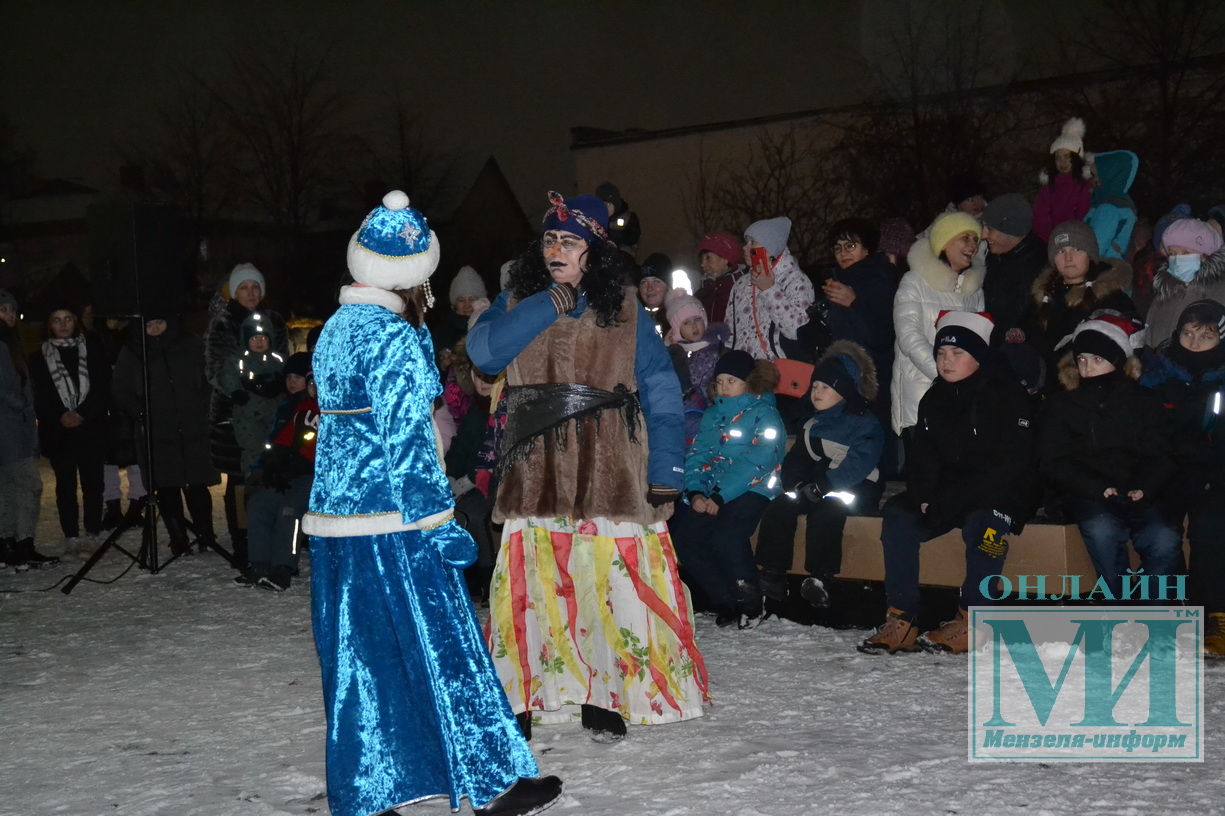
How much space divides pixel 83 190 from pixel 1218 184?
2182 inches

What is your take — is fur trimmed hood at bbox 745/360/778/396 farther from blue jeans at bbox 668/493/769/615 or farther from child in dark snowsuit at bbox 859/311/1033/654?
child in dark snowsuit at bbox 859/311/1033/654

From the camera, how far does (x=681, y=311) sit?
7.63m

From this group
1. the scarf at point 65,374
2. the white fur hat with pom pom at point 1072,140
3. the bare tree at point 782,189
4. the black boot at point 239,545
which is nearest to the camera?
the black boot at point 239,545

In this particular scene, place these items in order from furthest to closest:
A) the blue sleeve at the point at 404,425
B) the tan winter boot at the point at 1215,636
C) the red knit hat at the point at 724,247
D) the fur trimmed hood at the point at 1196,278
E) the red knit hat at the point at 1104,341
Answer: the red knit hat at the point at 724,247, the fur trimmed hood at the point at 1196,278, the red knit hat at the point at 1104,341, the tan winter boot at the point at 1215,636, the blue sleeve at the point at 404,425

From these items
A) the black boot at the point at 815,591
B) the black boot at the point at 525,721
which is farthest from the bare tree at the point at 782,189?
the black boot at the point at 525,721

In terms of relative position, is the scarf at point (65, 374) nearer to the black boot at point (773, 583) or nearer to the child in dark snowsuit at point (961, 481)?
the black boot at point (773, 583)

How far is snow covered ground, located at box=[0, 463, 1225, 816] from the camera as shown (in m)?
3.90

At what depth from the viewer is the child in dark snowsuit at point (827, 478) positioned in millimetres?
6430

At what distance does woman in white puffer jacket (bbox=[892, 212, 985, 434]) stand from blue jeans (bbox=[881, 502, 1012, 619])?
4.17 ft

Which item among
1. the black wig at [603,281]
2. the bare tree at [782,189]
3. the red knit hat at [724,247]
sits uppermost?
the bare tree at [782,189]

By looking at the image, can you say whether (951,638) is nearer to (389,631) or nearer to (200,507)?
(389,631)

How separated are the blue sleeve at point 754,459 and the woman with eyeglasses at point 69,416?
5655 mm

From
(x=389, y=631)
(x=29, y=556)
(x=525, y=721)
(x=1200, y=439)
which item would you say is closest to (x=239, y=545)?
(x=29, y=556)

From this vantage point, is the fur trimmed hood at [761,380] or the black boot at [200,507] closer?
the fur trimmed hood at [761,380]
